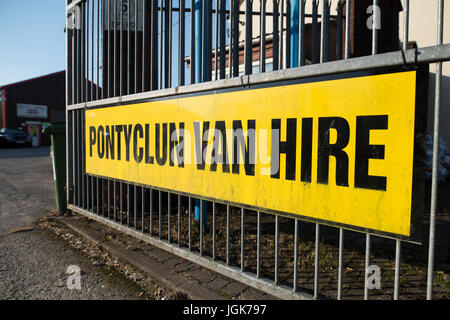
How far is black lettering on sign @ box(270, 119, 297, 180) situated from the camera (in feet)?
7.48

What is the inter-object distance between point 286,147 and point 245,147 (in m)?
0.37

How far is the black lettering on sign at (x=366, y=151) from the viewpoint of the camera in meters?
1.90

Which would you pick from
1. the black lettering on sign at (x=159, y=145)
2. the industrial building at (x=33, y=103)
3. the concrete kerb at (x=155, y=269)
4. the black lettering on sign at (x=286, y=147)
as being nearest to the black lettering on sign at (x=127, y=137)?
the black lettering on sign at (x=159, y=145)

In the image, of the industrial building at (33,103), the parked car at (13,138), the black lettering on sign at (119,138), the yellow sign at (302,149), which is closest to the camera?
the yellow sign at (302,149)

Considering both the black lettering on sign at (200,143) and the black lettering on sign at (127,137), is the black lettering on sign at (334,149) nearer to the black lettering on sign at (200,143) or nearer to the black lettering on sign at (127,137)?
the black lettering on sign at (200,143)

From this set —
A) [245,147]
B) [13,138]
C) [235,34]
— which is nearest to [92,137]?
[235,34]

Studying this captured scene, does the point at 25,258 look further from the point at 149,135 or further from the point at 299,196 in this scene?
the point at 299,196

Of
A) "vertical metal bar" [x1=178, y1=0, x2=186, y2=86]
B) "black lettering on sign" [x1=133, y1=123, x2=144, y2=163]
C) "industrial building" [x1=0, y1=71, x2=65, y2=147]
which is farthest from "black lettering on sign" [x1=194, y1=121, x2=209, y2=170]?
"industrial building" [x1=0, y1=71, x2=65, y2=147]

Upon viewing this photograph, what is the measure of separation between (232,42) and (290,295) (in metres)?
2.17

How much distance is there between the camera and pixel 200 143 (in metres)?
2.89

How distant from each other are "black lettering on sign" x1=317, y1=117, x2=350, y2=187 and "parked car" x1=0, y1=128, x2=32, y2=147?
88.2ft

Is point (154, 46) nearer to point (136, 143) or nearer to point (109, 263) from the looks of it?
point (136, 143)
